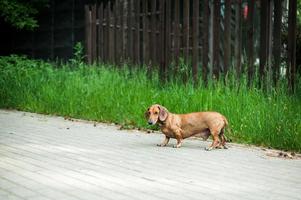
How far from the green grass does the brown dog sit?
637 millimetres

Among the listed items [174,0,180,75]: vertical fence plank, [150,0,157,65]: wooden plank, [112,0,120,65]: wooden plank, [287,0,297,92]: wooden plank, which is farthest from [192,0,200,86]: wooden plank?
[112,0,120,65]: wooden plank

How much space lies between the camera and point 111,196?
4801 mm

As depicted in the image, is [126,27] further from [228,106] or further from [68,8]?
[68,8]

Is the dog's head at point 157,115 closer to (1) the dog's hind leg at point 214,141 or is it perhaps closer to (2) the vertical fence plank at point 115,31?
(1) the dog's hind leg at point 214,141

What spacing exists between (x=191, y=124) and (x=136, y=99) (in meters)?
2.85

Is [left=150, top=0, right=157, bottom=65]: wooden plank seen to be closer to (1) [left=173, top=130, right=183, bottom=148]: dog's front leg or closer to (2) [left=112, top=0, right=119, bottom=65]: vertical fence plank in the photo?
(2) [left=112, top=0, right=119, bottom=65]: vertical fence plank

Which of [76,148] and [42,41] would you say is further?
[42,41]

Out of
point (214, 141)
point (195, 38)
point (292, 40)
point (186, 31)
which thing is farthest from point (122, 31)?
point (214, 141)

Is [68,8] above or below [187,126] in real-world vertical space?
above

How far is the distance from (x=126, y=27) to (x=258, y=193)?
9107 millimetres

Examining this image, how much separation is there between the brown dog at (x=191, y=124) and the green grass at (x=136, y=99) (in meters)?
0.64

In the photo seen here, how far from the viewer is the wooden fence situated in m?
9.62

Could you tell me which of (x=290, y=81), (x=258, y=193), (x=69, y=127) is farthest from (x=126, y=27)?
(x=258, y=193)

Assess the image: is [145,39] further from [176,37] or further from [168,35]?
[176,37]
